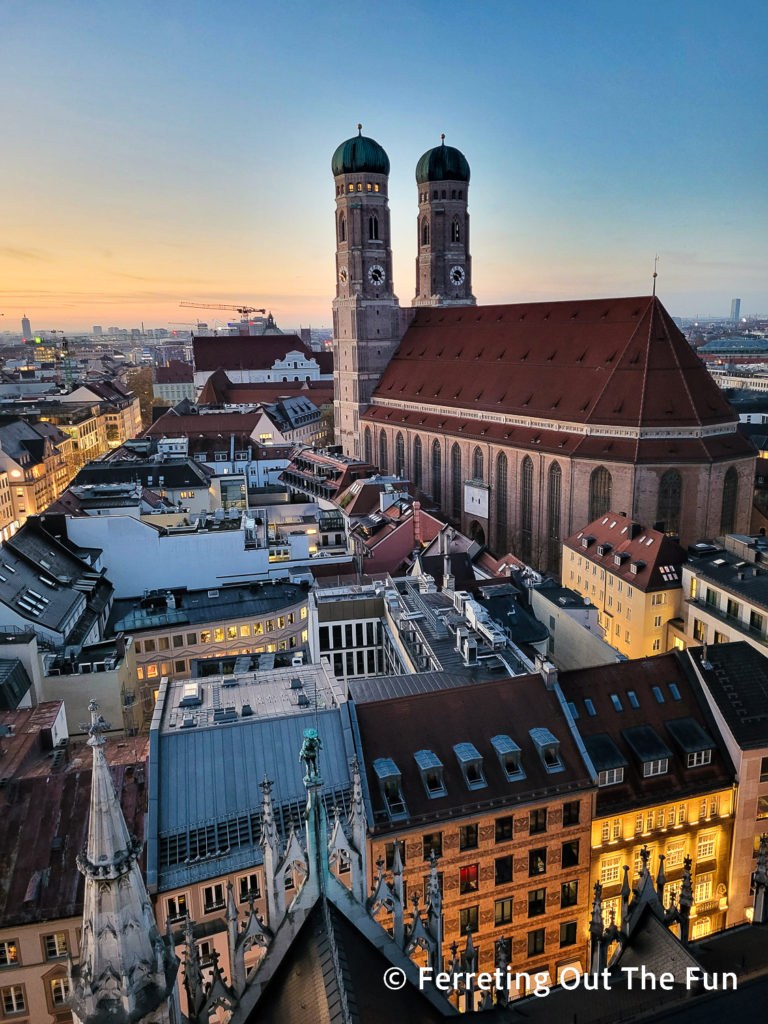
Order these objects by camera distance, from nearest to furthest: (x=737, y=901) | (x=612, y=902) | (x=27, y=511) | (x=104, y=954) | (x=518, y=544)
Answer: (x=104, y=954) → (x=612, y=902) → (x=737, y=901) → (x=518, y=544) → (x=27, y=511)

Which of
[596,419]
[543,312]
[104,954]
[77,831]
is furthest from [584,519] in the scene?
[104,954]

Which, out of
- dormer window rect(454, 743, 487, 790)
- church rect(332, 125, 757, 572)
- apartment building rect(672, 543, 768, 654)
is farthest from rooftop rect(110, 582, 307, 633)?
church rect(332, 125, 757, 572)

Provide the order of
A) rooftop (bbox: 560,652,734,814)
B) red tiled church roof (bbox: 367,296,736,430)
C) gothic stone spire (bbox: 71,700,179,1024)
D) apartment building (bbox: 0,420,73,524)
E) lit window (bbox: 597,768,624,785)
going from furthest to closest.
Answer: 1. apartment building (bbox: 0,420,73,524)
2. red tiled church roof (bbox: 367,296,736,430)
3. rooftop (bbox: 560,652,734,814)
4. lit window (bbox: 597,768,624,785)
5. gothic stone spire (bbox: 71,700,179,1024)

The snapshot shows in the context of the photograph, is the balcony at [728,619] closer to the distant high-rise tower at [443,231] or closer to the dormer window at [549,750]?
the dormer window at [549,750]

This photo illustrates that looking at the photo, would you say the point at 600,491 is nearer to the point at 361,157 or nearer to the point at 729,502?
the point at 729,502

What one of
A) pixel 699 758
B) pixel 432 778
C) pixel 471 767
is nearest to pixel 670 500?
pixel 699 758

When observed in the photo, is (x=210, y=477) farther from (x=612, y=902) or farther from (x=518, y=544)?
(x=612, y=902)

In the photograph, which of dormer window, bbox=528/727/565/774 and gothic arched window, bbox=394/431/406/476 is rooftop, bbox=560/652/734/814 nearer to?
dormer window, bbox=528/727/565/774
